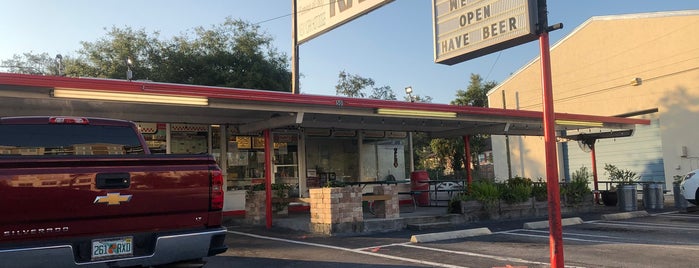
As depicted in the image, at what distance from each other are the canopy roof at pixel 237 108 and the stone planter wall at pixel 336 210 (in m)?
1.73

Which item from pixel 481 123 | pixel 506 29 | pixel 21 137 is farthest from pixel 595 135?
pixel 21 137

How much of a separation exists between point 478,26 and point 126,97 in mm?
6105

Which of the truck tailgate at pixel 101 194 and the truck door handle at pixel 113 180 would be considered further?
the truck door handle at pixel 113 180

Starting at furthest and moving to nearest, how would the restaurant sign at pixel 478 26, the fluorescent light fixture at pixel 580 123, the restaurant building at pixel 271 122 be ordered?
the fluorescent light fixture at pixel 580 123
the restaurant building at pixel 271 122
the restaurant sign at pixel 478 26

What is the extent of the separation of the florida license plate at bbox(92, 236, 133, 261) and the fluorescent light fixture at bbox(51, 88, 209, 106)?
476 centimetres

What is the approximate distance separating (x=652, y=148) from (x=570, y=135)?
607 centimetres

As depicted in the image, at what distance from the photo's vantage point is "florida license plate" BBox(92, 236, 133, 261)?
4570 millimetres

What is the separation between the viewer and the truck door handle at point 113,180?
4.54 metres

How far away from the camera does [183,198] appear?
16.5 ft

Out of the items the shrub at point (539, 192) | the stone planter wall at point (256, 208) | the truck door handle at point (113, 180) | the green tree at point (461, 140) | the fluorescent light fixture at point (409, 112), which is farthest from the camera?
the green tree at point (461, 140)

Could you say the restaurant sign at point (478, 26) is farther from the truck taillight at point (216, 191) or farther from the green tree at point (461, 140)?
the green tree at point (461, 140)

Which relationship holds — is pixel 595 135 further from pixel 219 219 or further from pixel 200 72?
pixel 200 72

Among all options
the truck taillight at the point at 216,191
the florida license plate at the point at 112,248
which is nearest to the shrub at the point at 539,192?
the truck taillight at the point at 216,191

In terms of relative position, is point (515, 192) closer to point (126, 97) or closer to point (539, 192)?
point (539, 192)
